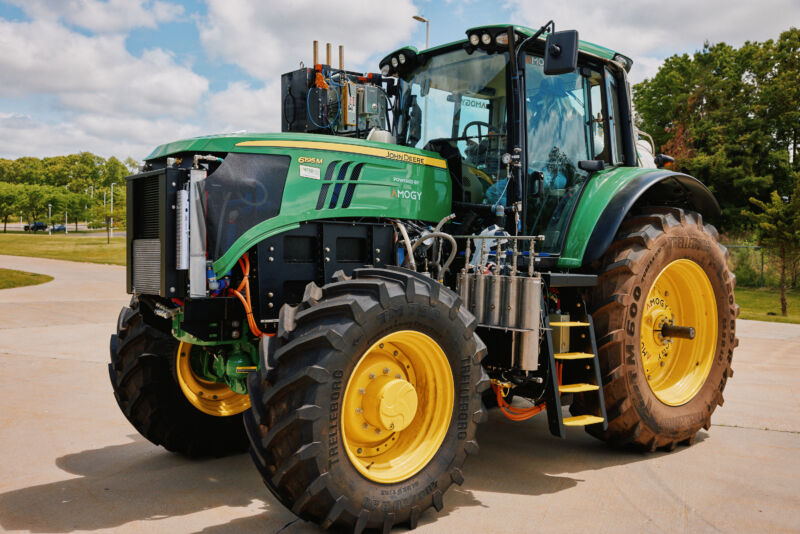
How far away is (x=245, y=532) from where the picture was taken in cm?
361

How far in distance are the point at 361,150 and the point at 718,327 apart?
3425 mm

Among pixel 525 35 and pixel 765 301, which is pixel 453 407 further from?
pixel 765 301

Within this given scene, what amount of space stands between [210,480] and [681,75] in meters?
40.7

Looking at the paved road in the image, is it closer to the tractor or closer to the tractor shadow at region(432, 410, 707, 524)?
the tractor shadow at region(432, 410, 707, 524)

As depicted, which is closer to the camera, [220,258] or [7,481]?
[220,258]

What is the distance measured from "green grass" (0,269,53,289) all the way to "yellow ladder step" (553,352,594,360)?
18440 millimetres

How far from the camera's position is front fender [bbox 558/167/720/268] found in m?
4.93

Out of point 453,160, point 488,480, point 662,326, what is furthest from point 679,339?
point 453,160

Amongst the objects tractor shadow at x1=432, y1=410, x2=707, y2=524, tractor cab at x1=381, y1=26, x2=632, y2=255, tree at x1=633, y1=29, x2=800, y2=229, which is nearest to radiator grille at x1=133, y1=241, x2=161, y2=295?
tractor shadow at x1=432, y1=410, x2=707, y2=524

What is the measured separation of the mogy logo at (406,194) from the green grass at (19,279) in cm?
1770

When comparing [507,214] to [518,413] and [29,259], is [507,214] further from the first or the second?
[29,259]

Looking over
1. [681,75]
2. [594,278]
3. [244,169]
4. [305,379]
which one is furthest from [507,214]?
[681,75]

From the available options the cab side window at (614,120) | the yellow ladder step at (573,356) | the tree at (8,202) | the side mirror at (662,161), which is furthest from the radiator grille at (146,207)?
the tree at (8,202)

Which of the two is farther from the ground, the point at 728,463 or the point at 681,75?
the point at 681,75
